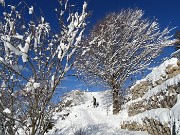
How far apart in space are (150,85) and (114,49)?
5.23 m

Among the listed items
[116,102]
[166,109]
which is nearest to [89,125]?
[116,102]

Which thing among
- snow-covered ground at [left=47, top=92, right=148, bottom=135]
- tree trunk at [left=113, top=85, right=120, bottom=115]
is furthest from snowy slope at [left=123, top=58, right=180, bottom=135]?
tree trunk at [left=113, top=85, right=120, bottom=115]

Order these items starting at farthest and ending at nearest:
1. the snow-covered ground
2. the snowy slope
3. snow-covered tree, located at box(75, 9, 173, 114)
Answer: snow-covered tree, located at box(75, 9, 173, 114) → the snow-covered ground → the snowy slope

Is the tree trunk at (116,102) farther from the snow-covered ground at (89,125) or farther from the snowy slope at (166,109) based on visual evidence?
the snowy slope at (166,109)

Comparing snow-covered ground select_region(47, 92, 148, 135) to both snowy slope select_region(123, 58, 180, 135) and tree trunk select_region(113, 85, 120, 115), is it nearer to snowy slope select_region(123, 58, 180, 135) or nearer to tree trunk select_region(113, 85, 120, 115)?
tree trunk select_region(113, 85, 120, 115)

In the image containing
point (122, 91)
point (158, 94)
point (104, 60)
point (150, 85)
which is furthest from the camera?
point (122, 91)

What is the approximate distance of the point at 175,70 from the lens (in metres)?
9.23

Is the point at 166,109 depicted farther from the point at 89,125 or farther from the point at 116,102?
the point at 116,102

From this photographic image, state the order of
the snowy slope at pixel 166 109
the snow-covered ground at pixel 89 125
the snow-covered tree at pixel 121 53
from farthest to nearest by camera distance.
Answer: the snow-covered tree at pixel 121 53 → the snow-covered ground at pixel 89 125 → the snowy slope at pixel 166 109

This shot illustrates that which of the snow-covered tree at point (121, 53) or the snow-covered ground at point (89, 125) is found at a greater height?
the snow-covered tree at point (121, 53)

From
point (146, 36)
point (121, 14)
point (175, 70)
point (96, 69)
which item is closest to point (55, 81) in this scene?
point (175, 70)

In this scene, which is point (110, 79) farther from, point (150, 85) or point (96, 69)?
point (150, 85)

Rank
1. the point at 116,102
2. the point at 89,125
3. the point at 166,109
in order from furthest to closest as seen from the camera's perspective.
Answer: the point at 116,102
the point at 89,125
the point at 166,109

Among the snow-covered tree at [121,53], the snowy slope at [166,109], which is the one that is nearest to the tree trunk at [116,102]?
the snow-covered tree at [121,53]
